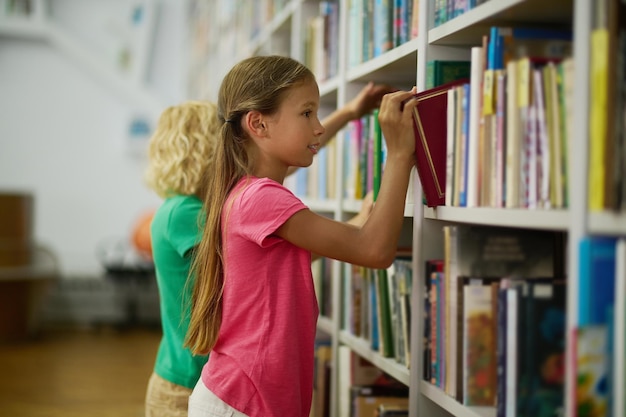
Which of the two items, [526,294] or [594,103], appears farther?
[526,294]

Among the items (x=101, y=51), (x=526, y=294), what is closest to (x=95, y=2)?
(x=101, y=51)

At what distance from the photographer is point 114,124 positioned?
661 centimetres

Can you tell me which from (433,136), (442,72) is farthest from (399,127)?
(442,72)

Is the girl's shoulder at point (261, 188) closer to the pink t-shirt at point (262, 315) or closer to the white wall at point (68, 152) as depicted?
the pink t-shirt at point (262, 315)

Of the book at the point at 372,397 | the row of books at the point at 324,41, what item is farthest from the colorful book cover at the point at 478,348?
the row of books at the point at 324,41

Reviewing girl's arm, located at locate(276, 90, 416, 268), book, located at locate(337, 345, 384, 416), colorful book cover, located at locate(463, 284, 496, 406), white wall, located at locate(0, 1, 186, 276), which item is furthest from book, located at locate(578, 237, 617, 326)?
white wall, located at locate(0, 1, 186, 276)

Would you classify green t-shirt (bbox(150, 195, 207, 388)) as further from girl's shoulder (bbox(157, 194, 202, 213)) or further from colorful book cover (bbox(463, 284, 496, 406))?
colorful book cover (bbox(463, 284, 496, 406))

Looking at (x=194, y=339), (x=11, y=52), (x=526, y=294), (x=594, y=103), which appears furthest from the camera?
(x=11, y=52)

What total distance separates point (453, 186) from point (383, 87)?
64 cm

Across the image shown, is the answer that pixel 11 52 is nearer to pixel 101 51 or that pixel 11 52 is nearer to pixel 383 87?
pixel 101 51

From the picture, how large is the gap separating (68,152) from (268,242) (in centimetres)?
556

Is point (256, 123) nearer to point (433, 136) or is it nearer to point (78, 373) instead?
point (433, 136)

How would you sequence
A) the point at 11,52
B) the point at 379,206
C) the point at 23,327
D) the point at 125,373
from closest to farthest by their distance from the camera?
the point at 379,206, the point at 125,373, the point at 23,327, the point at 11,52

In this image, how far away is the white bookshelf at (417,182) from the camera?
1.00 metres
